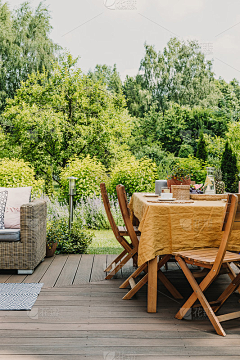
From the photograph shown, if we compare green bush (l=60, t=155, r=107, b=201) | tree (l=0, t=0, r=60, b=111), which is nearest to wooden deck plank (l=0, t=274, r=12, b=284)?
green bush (l=60, t=155, r=107, b=201)

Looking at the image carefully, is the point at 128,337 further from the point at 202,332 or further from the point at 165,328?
the point at 202,332

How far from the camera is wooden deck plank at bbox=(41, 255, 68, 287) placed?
3.05 m

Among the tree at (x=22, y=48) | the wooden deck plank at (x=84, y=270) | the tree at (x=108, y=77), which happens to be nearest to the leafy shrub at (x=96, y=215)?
the wooden deck plank at (x=84, y=270)

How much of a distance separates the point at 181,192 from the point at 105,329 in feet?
4.06

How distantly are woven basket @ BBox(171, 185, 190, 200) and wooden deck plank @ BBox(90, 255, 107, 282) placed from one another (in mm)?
1033

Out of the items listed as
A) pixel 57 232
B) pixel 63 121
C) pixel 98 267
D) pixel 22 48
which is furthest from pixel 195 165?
pixel 22 48

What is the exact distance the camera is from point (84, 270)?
11.3 feet

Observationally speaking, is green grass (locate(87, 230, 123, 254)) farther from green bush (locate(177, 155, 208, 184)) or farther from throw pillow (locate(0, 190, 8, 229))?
green bush (locate(177, 155, 208, 184))

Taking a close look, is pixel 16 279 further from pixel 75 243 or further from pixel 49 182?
pixel 49 182

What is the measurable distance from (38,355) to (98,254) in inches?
94.1

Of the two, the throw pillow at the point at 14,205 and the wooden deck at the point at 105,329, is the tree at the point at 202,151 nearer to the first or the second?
the throw pillow at the point at 14,205

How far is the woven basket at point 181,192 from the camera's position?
112 inches

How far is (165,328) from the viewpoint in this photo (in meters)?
2.12

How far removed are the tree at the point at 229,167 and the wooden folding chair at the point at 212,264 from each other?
4660 millimetres
